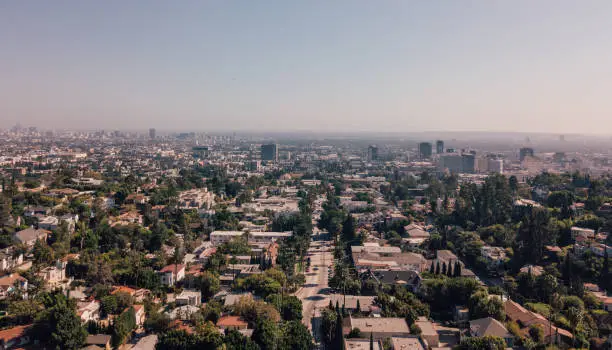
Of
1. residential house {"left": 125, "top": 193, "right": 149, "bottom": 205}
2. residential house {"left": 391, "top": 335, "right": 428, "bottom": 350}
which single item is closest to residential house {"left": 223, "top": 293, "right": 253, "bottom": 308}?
residential house {"left": 391, "top": 335, "right": 428, "bottom": 350}

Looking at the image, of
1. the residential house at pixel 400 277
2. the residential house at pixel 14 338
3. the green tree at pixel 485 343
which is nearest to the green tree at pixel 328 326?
the green tree at pixel 485 343

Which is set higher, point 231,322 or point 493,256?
point 493,256

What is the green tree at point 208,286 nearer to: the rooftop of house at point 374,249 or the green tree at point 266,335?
the green tree at point 266,335

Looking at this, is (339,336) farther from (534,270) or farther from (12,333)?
(534,270)

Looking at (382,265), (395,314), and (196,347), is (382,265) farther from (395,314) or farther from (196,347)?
(196,347)

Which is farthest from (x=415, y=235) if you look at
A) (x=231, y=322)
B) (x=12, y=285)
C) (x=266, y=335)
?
(x=12, y=285)
